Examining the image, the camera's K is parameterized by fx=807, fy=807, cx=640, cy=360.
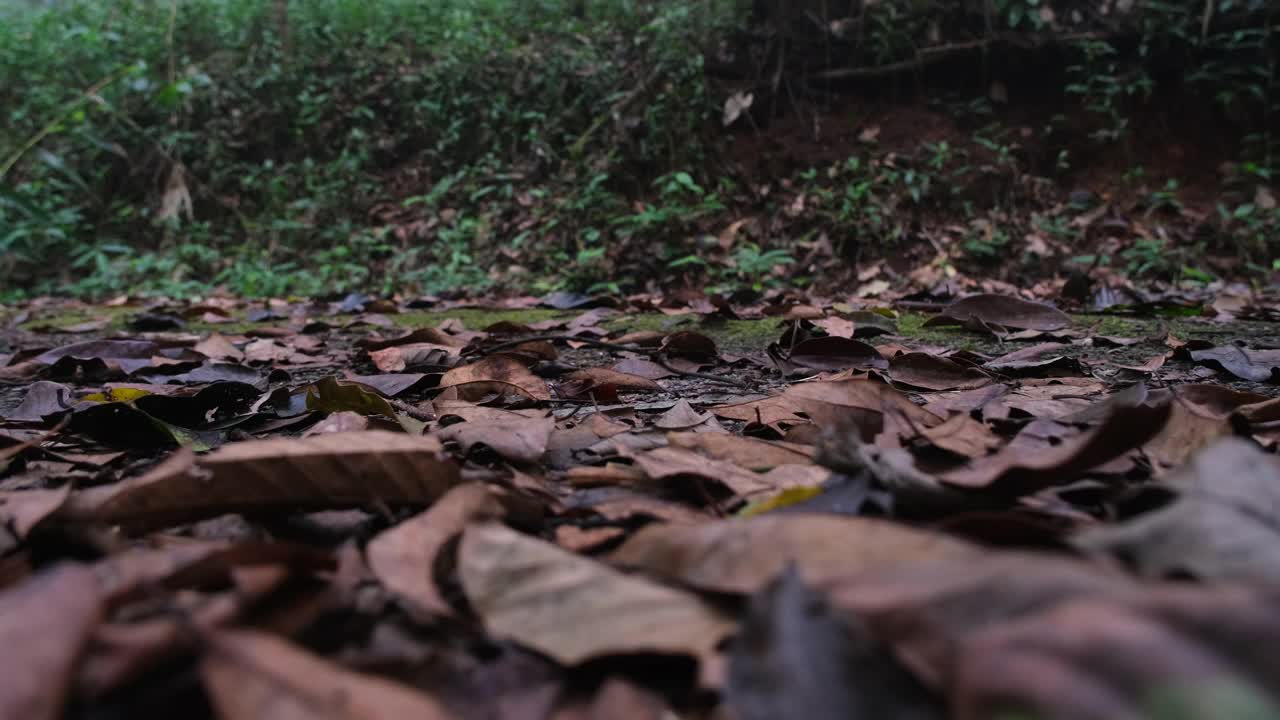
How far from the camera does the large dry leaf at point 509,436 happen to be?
0.98m

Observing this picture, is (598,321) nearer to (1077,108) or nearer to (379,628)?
(379,628)

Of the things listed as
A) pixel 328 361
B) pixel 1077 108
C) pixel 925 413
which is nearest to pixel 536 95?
pixel 1077 108

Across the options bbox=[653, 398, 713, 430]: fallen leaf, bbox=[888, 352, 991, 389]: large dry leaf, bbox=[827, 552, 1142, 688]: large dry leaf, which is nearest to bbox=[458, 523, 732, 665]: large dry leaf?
bbox=[827, 552, 1142, 688]: large dry leaf

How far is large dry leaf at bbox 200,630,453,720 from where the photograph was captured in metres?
0.43

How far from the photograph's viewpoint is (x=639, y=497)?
851 mm

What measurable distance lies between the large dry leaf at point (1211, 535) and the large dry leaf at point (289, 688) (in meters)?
0.45

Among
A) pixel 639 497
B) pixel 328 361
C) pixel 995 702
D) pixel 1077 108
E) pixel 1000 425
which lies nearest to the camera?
pixel 995 702

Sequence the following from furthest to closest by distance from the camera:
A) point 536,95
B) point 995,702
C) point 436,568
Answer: point 536,95 → point 436,568 → point 995,702

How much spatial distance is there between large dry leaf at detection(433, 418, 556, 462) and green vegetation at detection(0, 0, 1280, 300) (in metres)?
3.49

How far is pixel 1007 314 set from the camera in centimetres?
215

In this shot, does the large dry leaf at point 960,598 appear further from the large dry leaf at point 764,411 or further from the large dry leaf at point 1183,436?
the large dry leaf at point 764,411

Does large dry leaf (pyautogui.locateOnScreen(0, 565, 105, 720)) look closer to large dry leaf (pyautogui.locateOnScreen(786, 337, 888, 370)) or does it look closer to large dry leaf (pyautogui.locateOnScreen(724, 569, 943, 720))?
large dry leaf (pyautogui.locateOnScreen(724, 569, 943, 720))

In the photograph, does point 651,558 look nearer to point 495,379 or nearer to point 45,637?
point 45,637

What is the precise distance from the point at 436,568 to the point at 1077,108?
18.7 feet
